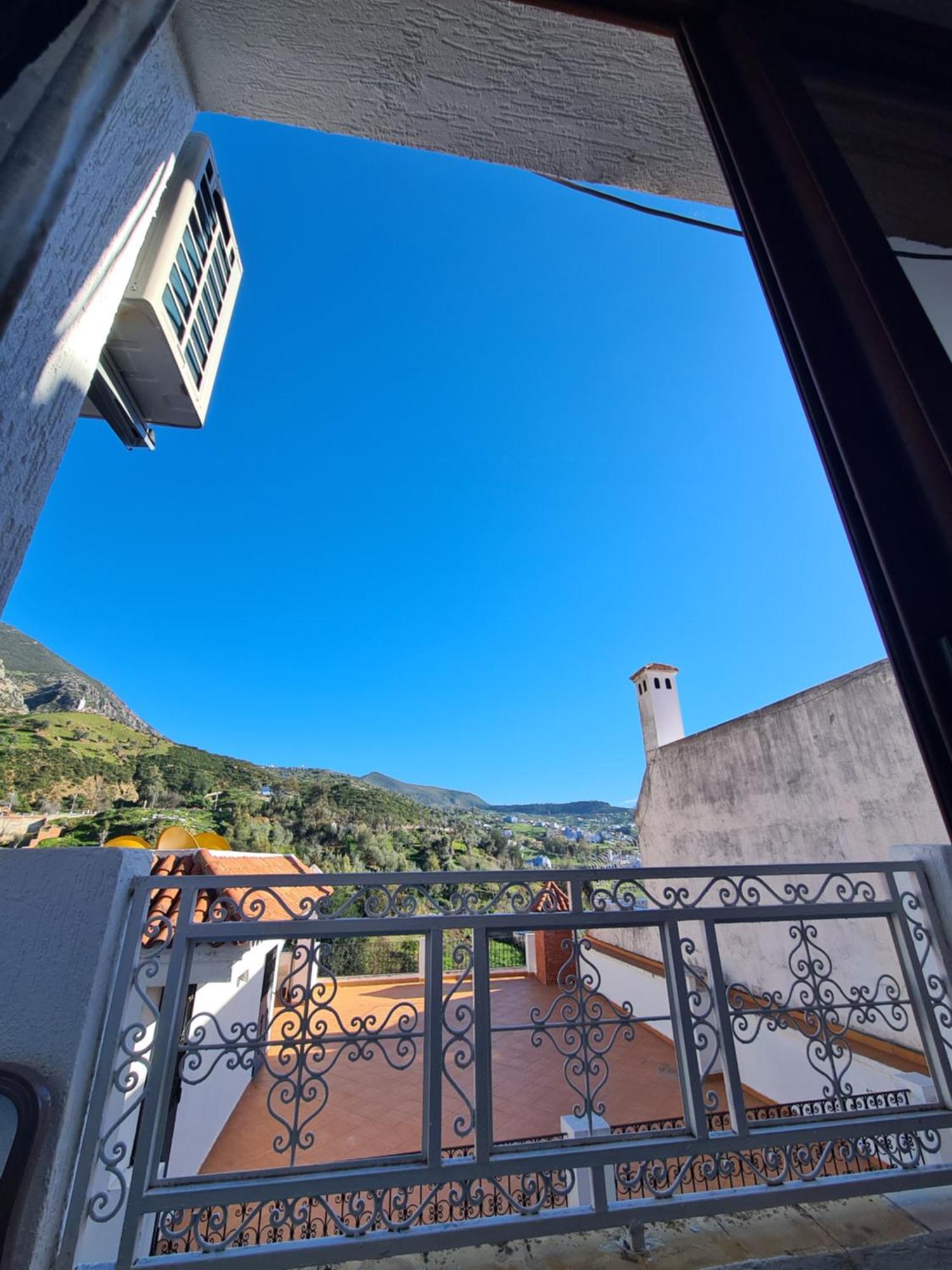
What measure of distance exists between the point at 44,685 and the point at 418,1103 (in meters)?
17.6

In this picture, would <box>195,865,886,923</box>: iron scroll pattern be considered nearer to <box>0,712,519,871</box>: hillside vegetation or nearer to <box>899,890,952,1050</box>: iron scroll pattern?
<box>899,890,952,1050</box>: iron scroll pattern

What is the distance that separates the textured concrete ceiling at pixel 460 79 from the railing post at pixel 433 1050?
94.4 inches

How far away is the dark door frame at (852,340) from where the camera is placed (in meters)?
0.43

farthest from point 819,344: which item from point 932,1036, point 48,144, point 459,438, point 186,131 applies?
point 459,438

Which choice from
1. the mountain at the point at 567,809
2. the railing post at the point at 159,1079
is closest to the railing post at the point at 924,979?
the railing post at the point at 159,1079

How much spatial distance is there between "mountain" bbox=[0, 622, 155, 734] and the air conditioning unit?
1489cm

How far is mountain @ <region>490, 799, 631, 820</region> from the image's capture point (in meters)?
15.2

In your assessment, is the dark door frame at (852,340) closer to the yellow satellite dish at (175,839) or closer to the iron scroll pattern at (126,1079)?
the iron scroll pattern at (126,1079)

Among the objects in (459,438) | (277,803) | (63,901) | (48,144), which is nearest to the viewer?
(48,144)

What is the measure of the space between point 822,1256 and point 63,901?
7.12 ft

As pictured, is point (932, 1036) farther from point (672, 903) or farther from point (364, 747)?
point (364, 747)

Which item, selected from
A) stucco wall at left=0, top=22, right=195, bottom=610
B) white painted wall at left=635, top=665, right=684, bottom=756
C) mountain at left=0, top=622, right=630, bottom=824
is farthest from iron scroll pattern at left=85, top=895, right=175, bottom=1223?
mountain at left=0, top=622, right=630, bottom=824

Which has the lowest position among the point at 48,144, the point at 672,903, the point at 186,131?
the point at 672,903

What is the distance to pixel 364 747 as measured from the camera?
36500 millimetres
